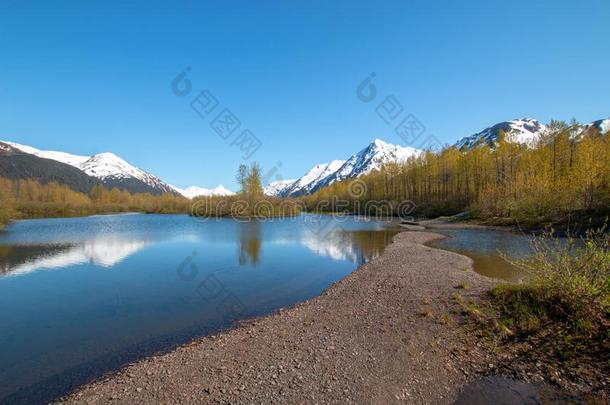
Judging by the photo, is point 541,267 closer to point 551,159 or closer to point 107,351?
point 107,351

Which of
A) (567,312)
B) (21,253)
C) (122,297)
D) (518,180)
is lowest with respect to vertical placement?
(122,297)

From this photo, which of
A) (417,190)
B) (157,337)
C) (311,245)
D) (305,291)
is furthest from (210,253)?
(417,190)

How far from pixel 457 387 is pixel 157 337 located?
35.2ft

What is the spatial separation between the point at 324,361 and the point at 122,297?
1360 cm

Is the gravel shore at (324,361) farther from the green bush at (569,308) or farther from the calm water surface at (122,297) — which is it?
the green bush at (569,308)

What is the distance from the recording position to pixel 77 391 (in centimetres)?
801

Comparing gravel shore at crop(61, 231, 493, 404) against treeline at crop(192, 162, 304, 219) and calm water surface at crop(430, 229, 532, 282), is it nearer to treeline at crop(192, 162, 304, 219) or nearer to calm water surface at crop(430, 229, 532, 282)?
calm water surface at crop(430, 229, 532, 282)

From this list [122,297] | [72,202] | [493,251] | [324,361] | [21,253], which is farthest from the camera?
[72,202]

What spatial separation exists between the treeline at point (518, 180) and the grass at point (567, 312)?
39270 millimetres

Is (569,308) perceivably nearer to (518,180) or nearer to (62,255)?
(62,255)

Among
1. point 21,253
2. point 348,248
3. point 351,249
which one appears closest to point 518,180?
point 348,248

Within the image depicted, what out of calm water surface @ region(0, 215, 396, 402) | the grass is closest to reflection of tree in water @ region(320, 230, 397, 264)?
calm water surface @ region(0, 215, 396, 402)

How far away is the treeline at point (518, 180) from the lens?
40844 millimetres

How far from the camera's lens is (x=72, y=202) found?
431ft
